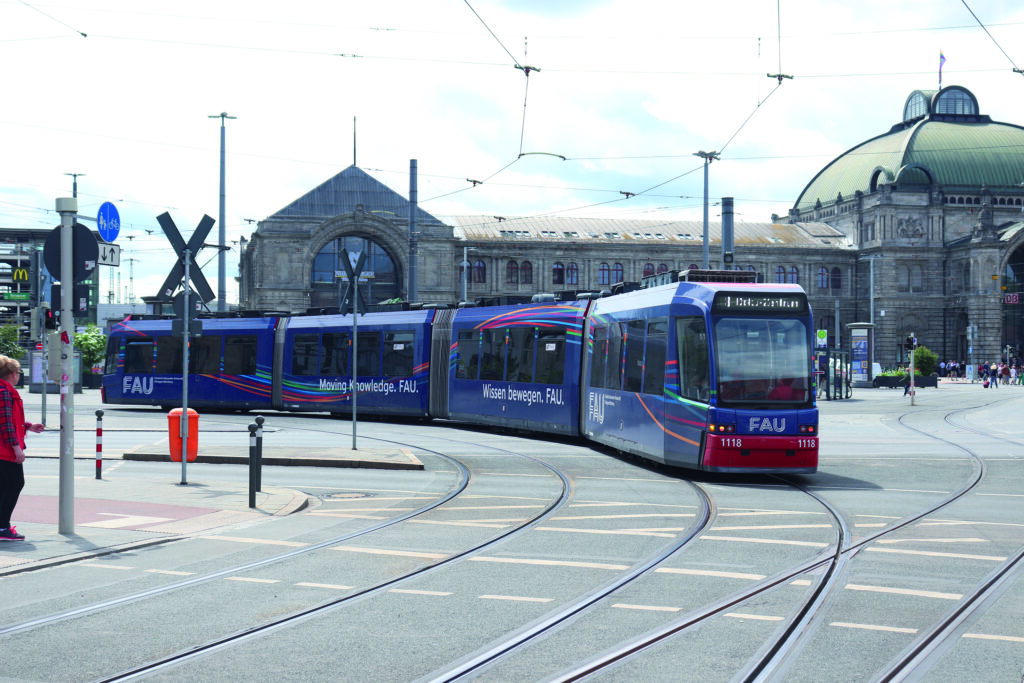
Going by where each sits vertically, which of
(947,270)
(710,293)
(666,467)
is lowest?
(666,467)

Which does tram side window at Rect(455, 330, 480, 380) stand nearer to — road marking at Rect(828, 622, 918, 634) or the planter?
road marking at Rect(828, 622, 918, 634)

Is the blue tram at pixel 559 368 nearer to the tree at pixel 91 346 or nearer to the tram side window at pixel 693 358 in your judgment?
the tram side window at pixel 693 358

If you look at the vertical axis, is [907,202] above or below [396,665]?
above

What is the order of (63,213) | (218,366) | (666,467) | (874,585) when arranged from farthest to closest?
(218,366)
(666,467)
(63,213)
(874,585)

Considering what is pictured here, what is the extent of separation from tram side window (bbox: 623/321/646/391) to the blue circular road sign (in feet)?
27.7

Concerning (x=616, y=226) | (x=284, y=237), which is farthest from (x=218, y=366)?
(x=616, y=226)

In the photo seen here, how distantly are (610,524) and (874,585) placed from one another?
3.91 metres

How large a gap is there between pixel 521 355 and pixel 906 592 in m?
17.7

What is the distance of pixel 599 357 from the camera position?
72.2 ft

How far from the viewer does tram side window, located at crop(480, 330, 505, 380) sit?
2671 centimetres

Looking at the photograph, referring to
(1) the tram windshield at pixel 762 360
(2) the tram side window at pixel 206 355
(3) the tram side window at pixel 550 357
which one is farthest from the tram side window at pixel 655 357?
(2) the tram side window at pixel 206 355

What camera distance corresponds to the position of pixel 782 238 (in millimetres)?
104188

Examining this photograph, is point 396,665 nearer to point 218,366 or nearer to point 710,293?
point 710,293

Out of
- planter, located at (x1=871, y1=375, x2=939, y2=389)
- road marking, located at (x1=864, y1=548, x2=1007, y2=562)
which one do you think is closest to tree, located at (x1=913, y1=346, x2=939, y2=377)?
planter, located at (x1=871, y1=375, x2=939, y2=389)
